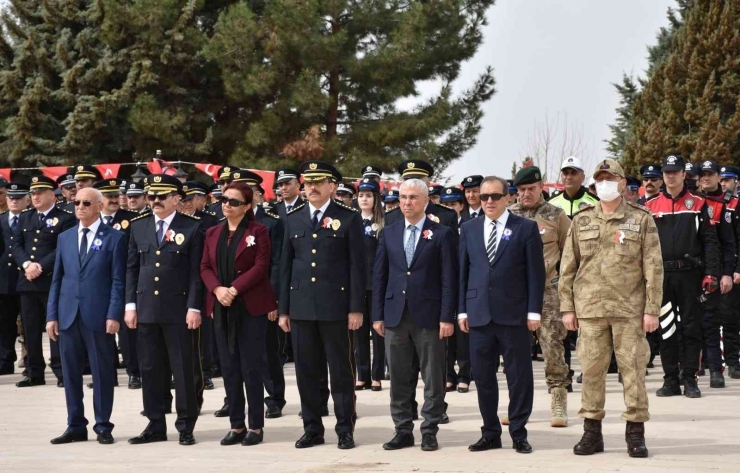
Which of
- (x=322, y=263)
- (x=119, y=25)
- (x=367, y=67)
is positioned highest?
(x=119, y=25)

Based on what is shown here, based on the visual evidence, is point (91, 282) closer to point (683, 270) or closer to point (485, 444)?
point (485, 444)

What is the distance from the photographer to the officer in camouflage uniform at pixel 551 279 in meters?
10.3

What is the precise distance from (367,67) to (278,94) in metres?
2.81

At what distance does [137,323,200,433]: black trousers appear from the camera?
9766mm

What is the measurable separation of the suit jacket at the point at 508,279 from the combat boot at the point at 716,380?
450 cm

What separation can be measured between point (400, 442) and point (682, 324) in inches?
170

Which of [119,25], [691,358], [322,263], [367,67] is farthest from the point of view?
[119,25]

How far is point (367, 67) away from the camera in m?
29.2

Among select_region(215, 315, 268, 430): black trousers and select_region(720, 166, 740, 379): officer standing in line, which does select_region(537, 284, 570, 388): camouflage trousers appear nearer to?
select_region(215, 315, 268, 430): black trousers

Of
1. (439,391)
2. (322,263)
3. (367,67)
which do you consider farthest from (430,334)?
(367,67)

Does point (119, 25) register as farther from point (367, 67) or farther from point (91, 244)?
point (91, 244)

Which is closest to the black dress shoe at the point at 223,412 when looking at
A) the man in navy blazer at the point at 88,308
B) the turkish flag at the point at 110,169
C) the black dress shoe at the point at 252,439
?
the man in navy blazer at the point at 88,308

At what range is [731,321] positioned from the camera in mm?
14055

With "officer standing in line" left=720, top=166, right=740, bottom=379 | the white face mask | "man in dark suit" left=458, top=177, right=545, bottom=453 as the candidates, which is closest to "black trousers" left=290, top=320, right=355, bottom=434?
"man in dark suit" left=458, top=177, right=545, bottom=453
